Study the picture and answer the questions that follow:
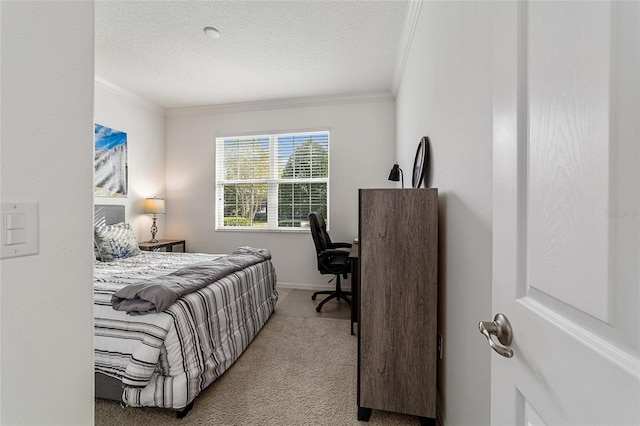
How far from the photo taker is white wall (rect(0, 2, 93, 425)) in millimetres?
549

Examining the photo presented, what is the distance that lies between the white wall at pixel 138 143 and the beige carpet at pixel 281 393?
8.93 ft

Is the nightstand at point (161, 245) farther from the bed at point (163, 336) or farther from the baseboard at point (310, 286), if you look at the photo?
the bed at point (163, 336)

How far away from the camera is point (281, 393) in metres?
1.75

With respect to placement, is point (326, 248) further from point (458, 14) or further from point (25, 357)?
point (25, 357)

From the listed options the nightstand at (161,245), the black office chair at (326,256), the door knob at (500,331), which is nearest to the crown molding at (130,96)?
the nightstand at (161,245)

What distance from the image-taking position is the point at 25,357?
1.89ft

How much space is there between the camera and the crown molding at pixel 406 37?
213 cm

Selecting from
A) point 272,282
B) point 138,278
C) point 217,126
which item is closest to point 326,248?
point 272,282

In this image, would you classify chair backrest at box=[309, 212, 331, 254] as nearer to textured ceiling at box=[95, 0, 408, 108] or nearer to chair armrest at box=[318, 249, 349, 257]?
chair armrest at box=[318, 249, 349, 257]

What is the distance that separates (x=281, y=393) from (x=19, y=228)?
1.65 metres

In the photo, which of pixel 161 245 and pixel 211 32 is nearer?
pixel 211 32

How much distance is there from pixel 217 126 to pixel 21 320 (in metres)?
4.13

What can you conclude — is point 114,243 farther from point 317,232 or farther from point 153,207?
point 317,232

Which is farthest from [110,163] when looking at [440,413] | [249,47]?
[440,413]
